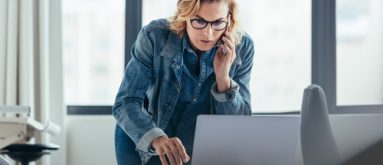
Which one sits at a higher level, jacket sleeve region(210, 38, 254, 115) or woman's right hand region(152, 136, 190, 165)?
jacket sleeve region(210, 38, 254, 115)

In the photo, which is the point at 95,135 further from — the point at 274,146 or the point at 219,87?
the point at 274,146

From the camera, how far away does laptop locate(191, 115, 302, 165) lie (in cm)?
108

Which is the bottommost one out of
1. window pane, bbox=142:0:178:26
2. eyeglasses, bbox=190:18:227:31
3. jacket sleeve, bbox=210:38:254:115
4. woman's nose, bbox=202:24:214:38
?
jacket sleeve, bbox=210:38:254:115

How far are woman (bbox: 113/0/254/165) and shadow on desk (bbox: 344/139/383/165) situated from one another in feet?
2.27

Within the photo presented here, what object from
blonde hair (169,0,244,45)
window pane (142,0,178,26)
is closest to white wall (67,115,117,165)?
window pane (142,0,178,26)

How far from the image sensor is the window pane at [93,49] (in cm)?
298

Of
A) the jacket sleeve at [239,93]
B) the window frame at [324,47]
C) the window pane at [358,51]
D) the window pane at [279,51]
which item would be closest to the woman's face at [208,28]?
the jacket sleeve at [239,93]

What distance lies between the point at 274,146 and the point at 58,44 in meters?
1.92

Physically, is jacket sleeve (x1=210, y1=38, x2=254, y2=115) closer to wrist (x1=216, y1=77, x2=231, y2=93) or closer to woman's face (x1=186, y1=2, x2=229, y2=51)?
wrist (x1=216, y1=77, x2=231, y2=93)

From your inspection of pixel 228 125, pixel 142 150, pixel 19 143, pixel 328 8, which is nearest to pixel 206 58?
pixel 142 150

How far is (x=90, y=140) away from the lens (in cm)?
288

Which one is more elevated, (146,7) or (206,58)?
(146,7)

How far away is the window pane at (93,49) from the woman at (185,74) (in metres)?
1.37

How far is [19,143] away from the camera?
5.88ft
